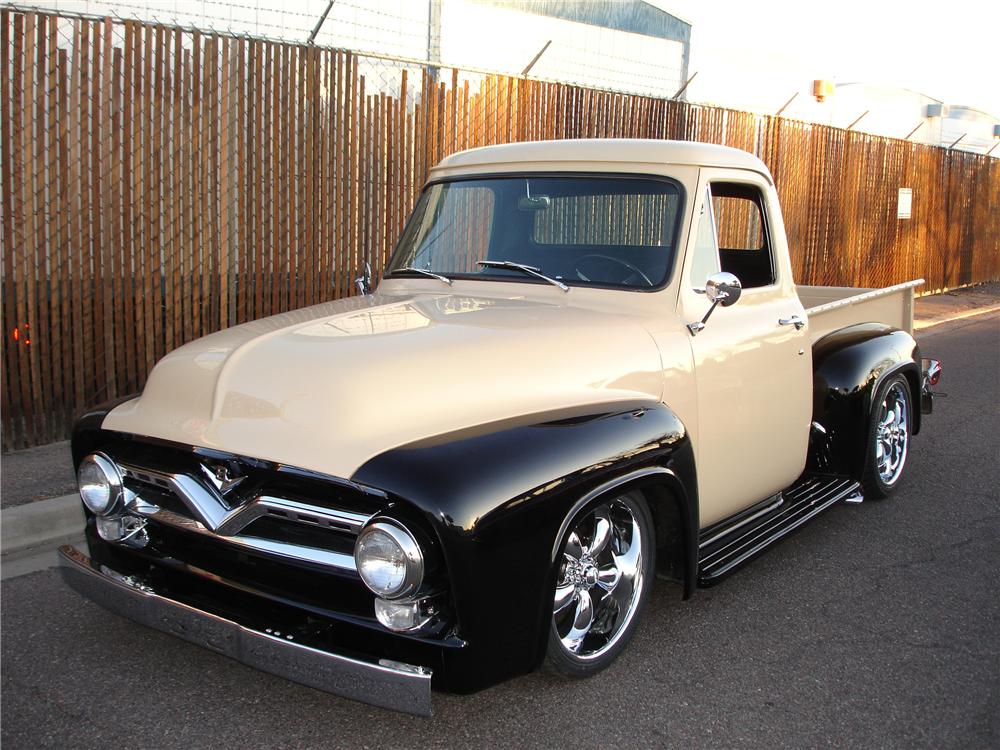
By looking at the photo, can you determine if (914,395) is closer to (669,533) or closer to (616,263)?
(616,263)

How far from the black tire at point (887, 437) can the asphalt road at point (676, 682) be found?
74cm

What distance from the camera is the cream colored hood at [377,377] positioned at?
9.43ft

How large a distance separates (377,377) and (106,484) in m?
1.06

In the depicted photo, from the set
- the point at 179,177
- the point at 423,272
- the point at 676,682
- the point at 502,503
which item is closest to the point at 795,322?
the point at 423,272

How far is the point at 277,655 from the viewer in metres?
2.71

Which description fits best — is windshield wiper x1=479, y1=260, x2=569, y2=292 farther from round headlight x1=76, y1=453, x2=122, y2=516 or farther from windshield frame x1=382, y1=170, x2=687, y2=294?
round headlight x1=76, y1=453, x2=122, y2=516

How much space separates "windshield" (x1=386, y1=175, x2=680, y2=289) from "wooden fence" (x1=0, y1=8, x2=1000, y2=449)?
9.55 ft

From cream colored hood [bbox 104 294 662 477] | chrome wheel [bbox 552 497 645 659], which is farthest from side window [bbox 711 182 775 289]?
chrome wheel [bbox 552 497 645 659]

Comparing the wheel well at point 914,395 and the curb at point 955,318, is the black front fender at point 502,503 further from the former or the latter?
the curb at point 955,318

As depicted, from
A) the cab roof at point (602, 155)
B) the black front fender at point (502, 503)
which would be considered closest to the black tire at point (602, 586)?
the black front fender at point (502, 503)

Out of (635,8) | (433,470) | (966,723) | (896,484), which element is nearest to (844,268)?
(635,8)

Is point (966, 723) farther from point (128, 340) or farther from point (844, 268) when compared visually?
point (844, 268)

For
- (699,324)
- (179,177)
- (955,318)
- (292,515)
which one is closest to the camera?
(292,515)

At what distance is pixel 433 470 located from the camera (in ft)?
8.74
